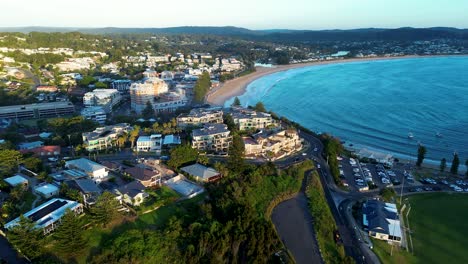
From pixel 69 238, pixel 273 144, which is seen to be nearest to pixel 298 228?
pixel 273 144

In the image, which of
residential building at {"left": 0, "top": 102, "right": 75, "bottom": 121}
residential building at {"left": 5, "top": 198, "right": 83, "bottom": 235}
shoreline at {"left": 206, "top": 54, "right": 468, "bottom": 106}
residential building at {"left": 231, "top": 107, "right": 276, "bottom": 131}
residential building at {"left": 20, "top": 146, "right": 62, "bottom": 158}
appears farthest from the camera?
shoreline at {"left": 206, "top": 54, "right": 468, "bottom": 106}

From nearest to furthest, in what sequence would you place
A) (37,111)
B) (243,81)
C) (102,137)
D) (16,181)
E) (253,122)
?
(16,181), (102,137), (253,122), (37,111), (243,81)

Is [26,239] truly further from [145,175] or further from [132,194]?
[145,175]

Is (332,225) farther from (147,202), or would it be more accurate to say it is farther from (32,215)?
(32,215)

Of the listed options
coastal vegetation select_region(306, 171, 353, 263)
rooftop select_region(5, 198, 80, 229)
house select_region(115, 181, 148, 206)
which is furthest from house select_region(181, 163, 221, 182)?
rooftop select_region(5, 198, 80, 229)

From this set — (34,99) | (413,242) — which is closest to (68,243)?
(413,242)

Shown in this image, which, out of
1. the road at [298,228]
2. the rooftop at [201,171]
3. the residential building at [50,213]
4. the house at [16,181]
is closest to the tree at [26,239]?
the residential building at [50,213]

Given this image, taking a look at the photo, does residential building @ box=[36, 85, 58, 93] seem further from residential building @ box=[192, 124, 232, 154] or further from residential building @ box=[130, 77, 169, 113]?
residential building @ box=[192, 124, 232, 154]
